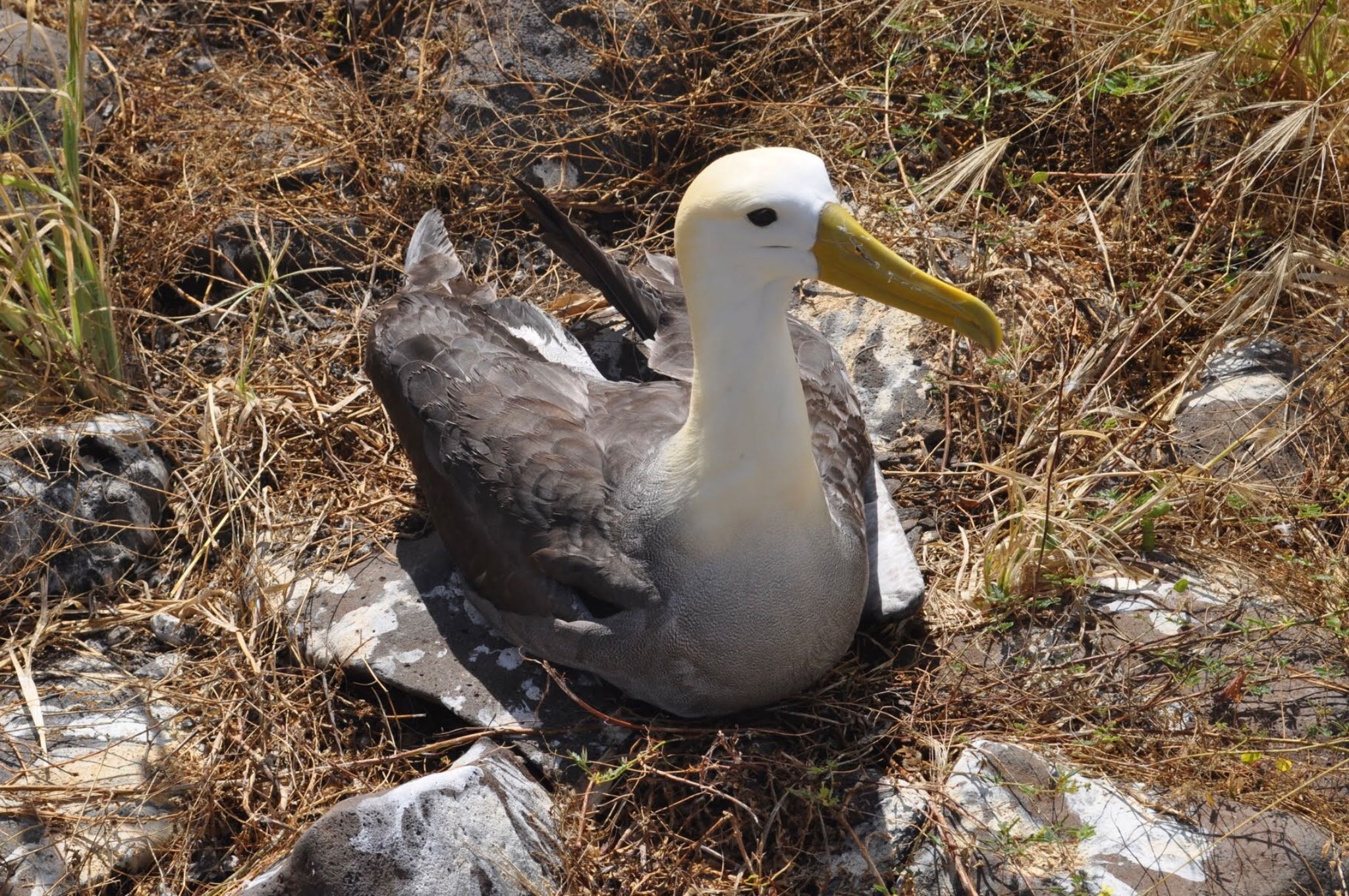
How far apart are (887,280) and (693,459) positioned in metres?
0.64

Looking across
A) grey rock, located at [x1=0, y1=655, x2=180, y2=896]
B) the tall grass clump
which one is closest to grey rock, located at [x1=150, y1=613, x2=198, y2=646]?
grey rock, located at [x1=0, y1=655, x2=180, y2=896]

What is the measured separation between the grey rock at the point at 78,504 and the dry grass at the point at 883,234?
0.10 m

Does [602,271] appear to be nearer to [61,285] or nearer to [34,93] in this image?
[61,285]

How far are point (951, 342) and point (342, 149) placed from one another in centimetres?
264

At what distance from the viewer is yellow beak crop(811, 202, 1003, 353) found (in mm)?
3012

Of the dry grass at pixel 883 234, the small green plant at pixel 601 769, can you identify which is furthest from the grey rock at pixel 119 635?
the small green plant at pixel 601 769

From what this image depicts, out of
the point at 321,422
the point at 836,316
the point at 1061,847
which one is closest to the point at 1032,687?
the point at 1061,847

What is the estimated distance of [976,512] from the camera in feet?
14.3

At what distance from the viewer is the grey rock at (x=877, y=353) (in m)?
4.66

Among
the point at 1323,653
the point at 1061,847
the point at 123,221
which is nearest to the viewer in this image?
the point at 1061,847

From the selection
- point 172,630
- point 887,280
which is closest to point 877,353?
point 887,280

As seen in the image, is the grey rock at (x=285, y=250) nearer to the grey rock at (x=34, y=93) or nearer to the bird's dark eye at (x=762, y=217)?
the grey rock at (x=34, y=93)

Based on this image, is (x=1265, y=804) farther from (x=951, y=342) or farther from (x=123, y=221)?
(x=123, y=221)

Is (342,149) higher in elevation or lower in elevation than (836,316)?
higher
